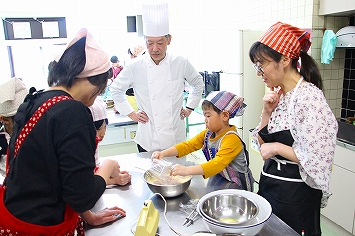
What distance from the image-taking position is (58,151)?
0.76 metres

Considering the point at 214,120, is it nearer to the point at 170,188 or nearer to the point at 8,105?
the point at 170,188

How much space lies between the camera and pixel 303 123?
1.07 meters

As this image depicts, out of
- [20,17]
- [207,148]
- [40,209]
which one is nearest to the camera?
[40,209]

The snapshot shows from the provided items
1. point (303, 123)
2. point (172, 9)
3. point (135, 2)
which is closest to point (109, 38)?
point (135, 2)

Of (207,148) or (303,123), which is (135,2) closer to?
(207,148)

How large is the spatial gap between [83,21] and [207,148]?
4.57 meters

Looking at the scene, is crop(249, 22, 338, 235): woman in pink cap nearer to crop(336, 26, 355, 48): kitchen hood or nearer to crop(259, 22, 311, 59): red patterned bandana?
crop(259, 22, 311, 59): red patterned bandana

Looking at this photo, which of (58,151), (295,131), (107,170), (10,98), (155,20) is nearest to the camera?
(58,151)

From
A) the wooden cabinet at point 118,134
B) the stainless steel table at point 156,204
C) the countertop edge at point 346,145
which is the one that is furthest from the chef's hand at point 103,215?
the wooden cabinet at point 118,134

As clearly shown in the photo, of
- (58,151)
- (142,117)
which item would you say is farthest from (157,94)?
(58,151)

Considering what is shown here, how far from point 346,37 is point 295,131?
1.54 m

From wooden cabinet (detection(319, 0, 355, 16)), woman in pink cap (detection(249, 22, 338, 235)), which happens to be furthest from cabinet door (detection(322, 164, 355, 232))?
wooden cabinet (detection(319, 0, 355, 16))

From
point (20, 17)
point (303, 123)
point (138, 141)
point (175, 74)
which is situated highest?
point (20, 17)

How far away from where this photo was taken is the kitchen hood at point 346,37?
7.08ft
